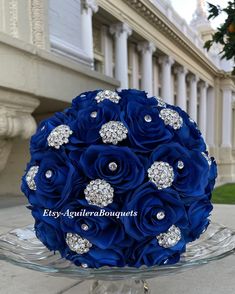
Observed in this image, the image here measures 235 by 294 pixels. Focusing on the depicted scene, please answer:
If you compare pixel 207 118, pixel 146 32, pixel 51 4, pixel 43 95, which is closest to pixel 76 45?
pixel 51 4

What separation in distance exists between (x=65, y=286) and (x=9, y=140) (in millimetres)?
2419

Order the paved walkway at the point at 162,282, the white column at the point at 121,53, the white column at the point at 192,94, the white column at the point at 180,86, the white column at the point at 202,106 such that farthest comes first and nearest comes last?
the white column at the point at 202,106 → the white column at the point at 192,94 → the white column at the point at 180,86 → the white column at the point at 121,53 → the paved walkway at the point at 162,282

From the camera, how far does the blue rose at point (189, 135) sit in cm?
96

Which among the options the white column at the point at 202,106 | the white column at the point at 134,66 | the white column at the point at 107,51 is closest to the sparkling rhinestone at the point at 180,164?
the white column at the point at 107,51

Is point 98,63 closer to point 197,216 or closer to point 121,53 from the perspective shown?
point 121,53

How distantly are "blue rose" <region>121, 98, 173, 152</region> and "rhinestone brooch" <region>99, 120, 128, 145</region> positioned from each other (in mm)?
15

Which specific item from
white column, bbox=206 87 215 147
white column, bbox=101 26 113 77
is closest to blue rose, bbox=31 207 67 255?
white column, bbox=101 26 113 77

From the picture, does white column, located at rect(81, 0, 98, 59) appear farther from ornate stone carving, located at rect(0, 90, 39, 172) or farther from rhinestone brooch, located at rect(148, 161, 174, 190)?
rhinestone brooch, located at rect(148, 161, 174, 190)

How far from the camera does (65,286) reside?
131 centimetres

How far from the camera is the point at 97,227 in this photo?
849 mm

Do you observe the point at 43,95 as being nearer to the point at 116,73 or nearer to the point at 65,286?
the point at 65,286

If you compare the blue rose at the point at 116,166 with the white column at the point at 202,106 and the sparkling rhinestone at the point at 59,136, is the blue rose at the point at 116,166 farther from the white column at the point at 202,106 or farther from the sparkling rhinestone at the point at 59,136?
the white column at the point at 202,106

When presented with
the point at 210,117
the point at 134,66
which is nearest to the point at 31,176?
the point at 134,66

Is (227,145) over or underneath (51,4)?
underneath
